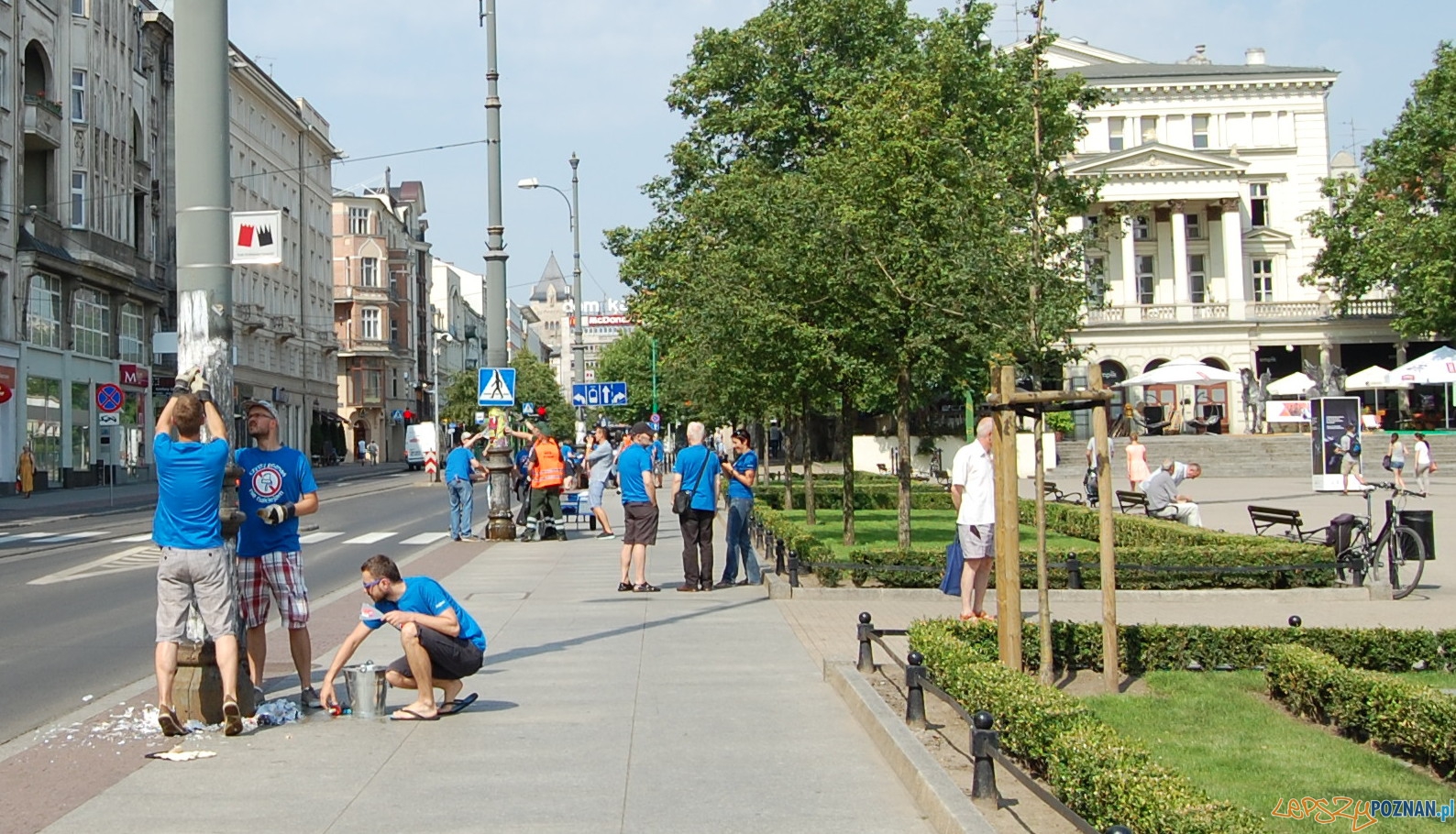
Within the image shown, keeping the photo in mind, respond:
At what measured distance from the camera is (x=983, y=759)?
6.00 meters

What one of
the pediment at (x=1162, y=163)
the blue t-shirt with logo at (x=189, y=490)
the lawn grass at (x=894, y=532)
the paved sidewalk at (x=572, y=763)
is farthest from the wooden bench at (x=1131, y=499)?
the pediment at (x=1162, y=163)

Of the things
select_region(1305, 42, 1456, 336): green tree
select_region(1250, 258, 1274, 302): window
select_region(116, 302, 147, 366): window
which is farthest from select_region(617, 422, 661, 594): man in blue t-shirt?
select_region(1250, 258, 1274, 302): window

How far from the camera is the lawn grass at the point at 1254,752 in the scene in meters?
6.57

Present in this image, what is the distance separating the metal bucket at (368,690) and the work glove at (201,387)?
5.76 feet

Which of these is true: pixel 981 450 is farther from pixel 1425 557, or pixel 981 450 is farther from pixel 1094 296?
pixel 1094 296

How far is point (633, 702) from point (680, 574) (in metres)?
8.85

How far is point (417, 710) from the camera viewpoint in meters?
8.23

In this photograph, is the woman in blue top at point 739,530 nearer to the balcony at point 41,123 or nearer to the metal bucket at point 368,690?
the metal bucket at point 368,690

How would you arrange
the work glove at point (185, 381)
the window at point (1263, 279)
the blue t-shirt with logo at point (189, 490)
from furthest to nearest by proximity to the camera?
the window at point (1263, 279), the work glove at point (185, 381), the blue t-shirt with logo at point (189, 490)

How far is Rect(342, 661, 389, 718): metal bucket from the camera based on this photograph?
826cm

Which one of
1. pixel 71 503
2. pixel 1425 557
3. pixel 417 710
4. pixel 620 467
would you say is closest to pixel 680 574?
pixel 620 467

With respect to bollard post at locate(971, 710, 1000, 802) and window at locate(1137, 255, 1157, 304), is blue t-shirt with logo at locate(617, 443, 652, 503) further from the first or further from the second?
window at locate(1137, 255, 1157, 304)

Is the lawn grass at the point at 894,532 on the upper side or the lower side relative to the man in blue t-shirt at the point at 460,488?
lower

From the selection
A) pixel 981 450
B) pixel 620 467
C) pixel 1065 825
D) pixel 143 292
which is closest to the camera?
pixel 1065 825
